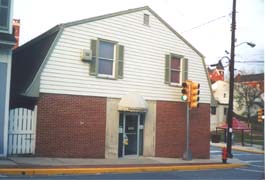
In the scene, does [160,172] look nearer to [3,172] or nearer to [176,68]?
[3,172]

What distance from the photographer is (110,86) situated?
20250 millimetres

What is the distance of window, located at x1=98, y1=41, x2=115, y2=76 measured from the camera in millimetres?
20078

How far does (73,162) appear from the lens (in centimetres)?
1720

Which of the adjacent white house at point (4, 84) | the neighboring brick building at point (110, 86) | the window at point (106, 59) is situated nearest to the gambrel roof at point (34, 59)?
the neighboring brick building at point (110, 86)

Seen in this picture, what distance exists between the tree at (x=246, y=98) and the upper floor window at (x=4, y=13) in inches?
2000

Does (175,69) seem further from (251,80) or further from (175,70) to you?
(251,80)

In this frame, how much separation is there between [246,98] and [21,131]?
5296 cm

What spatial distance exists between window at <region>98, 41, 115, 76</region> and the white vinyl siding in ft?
1.11

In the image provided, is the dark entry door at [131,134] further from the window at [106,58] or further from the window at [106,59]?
the window at [106,58]

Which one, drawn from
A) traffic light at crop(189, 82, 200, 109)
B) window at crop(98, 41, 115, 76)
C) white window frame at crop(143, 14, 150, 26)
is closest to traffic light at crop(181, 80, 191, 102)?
traffic light at crop(189, 82, 200, 109)

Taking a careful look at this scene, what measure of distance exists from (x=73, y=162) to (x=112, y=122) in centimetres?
364

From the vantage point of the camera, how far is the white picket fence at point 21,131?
17.1 m

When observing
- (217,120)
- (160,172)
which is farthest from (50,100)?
(217,120)

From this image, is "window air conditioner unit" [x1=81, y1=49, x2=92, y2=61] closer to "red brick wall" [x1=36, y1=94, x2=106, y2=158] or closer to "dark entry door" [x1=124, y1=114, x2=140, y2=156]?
"red brick wall" [x1=36, y1=94, x2=106, y2=158]
